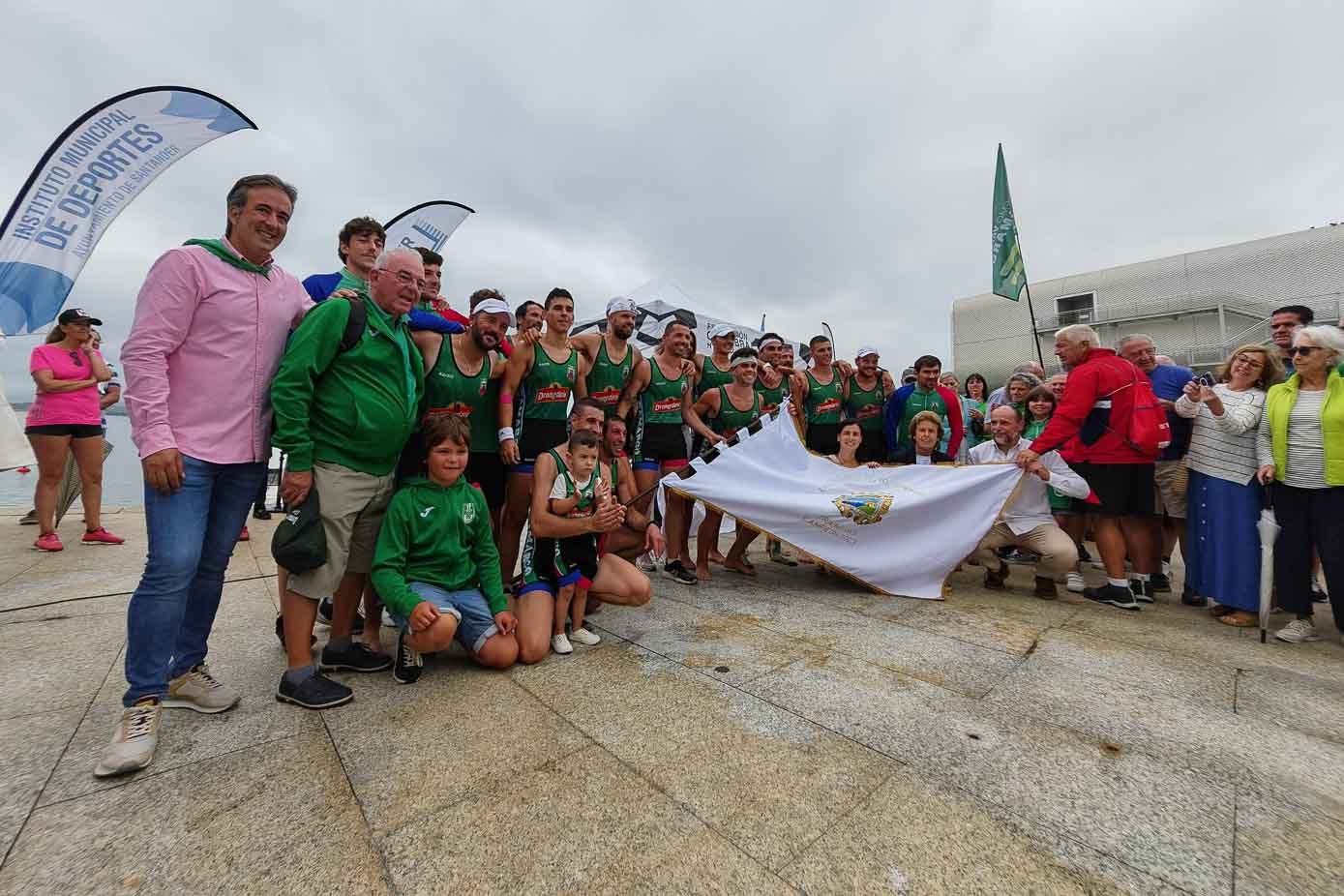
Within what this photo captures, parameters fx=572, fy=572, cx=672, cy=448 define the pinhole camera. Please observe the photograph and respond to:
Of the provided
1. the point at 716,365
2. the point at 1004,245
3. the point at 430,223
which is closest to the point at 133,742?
the point at 716,365

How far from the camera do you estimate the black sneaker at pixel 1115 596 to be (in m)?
3.88

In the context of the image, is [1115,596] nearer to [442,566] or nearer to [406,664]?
[442,566]

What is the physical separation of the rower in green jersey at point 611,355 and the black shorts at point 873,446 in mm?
2523

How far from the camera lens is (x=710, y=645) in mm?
2971

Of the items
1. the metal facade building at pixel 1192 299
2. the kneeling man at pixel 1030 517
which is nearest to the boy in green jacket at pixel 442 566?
the kneeling man at pixel 1030 517

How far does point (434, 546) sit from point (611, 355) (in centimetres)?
205

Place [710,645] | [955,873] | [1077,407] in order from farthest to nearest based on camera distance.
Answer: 1. [1077,407]
2. [710,645]
3. [955,873]

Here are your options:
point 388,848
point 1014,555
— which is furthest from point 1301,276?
point 388,848

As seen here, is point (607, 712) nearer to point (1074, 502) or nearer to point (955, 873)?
point (955, 873)

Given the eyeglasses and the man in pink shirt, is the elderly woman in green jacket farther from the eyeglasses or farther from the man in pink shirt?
the man in pink shirt

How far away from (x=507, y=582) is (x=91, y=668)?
1.93m

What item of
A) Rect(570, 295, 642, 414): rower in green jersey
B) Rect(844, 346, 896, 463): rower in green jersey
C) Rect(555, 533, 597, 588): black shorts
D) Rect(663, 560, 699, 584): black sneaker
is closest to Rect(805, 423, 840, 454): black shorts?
Rect(844, 346, 896, 463): rower in green jersey

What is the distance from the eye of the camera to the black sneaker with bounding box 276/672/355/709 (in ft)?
7.40

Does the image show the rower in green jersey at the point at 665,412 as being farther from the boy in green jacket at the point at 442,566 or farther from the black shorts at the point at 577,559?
the boy in green jacket at the point at 442,566
